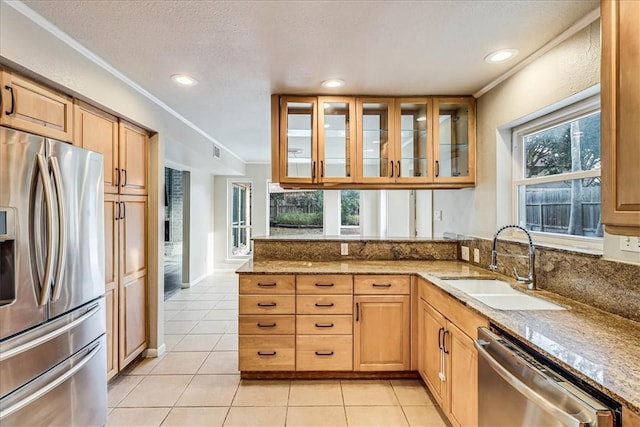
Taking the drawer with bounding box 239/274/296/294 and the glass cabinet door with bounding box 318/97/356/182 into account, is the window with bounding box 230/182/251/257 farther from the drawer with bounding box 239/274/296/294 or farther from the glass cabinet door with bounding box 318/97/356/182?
the drawer with bounding box 239/274/296/294

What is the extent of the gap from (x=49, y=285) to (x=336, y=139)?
7.37 ft

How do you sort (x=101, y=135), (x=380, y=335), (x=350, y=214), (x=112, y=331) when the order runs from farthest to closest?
(x=350, y=214) → (x=380, y=335) → (x=112, y=331) → (x=101, y=135)

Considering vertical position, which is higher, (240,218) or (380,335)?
(240,218)

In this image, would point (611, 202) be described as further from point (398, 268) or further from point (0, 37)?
point (0, 37)

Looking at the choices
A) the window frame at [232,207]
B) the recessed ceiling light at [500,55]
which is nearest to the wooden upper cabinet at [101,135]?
the recessed ceiling light at [500,55]

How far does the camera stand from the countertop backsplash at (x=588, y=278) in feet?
4.76

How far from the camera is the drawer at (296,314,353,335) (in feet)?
8.33

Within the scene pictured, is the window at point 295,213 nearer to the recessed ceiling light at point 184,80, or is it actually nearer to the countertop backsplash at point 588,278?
the recessed ceiling light at point 184,80

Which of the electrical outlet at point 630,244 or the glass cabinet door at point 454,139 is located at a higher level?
the glass cabinet door at point 454,139

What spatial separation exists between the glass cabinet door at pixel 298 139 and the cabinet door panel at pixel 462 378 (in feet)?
5.56

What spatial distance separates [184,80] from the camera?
2.54 metres

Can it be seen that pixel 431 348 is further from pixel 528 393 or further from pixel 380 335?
pixel 528 393

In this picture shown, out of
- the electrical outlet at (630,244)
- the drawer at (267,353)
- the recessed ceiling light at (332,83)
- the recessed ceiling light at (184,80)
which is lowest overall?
the drawer at (267,353)

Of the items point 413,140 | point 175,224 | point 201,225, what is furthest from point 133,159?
point 201,225
